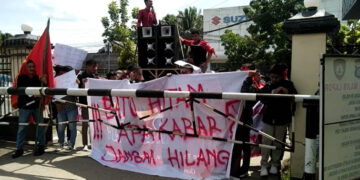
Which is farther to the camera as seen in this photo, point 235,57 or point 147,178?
point 235,57

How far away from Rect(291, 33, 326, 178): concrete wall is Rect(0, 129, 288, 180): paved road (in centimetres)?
42

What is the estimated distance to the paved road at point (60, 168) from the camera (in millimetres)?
4598

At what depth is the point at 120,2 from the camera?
26281 mm

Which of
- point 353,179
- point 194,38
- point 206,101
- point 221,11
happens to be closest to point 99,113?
point 206,101

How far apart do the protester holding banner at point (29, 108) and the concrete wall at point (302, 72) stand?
4259 millimetres

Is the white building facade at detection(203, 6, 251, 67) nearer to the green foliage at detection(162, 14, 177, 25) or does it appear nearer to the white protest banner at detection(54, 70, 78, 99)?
the green foliage at detection(162, 14, 177, 25)

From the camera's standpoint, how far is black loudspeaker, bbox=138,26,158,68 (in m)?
7.37

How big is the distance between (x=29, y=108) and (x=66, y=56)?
1.19 m

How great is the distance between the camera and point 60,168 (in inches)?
197

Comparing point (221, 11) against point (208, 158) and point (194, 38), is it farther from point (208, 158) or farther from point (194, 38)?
point (208, 158)

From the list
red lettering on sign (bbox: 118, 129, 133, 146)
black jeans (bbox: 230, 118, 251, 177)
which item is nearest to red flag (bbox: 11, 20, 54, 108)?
red lettering on sign (bbox: 118, 129, 133, 146)

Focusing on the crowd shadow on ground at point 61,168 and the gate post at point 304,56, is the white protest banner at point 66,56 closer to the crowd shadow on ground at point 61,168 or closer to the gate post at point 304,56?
the crowd shadow on ground at point 61,168

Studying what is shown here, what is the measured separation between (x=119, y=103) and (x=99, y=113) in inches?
22.1

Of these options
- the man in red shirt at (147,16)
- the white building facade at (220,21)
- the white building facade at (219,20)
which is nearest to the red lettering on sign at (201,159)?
the man in red shirt at (147,16)
